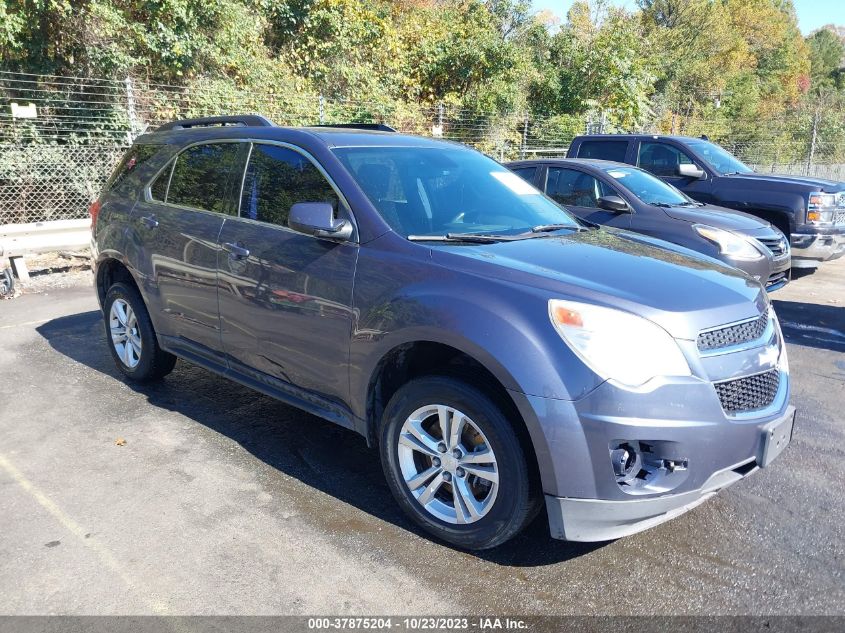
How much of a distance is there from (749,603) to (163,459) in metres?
3.08

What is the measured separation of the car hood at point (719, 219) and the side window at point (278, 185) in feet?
16.4

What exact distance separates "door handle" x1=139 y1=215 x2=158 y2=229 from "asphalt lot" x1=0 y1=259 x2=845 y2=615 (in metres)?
1.24

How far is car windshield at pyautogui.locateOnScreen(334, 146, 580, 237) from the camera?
3.65 metres

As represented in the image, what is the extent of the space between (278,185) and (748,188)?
7616 millimetres

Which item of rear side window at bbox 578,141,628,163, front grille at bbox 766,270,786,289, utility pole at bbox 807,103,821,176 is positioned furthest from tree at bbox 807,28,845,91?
front grille at bbox 766,270,786,289

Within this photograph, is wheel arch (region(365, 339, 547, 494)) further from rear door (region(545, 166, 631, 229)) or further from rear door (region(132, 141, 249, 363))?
rear door (region(545, 166, 631, 229))

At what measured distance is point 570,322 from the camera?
9.12 ft

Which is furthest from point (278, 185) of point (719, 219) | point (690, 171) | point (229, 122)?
point (690, 171)

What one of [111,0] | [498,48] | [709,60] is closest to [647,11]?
[709,60]

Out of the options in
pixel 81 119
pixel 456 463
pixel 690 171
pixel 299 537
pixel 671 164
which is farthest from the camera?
pixel 81 119

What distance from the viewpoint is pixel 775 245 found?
780cm

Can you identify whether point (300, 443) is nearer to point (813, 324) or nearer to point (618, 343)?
point (618, 343)

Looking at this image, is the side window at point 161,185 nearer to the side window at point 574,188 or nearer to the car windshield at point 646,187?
the side window at point 574,188

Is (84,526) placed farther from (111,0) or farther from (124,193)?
(111,0)
